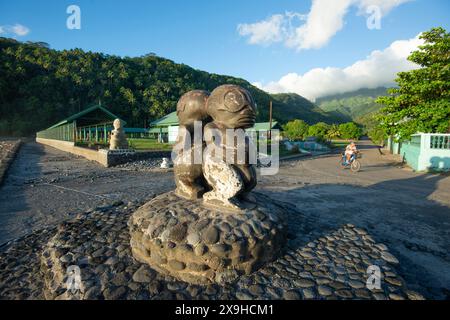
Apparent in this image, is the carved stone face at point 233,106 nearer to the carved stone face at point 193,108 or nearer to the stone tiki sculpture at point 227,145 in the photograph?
the stone tiki sculpture at point 227,145

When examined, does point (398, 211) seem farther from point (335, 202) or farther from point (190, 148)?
point (190, 148)

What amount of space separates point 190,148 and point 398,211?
5.65 meters

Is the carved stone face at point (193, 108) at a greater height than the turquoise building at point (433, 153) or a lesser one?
greater

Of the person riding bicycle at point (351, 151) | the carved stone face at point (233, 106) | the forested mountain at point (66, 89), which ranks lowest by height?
the person riding bicycle at point (351, 151)

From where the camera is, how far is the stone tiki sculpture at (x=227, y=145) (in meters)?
3.15

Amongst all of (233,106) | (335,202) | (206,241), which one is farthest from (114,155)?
(206,241)

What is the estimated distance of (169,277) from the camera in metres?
2.80

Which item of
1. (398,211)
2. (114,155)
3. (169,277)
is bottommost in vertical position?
(398,211)

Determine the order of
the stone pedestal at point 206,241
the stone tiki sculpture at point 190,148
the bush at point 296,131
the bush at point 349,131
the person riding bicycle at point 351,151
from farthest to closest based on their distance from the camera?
the bush at point 349,131 < the bush at point 296,131 < the person riding bicycle at point 351,151 < the stone tiki sculpture at point 190,148 < the stone pedestal at point 206,241

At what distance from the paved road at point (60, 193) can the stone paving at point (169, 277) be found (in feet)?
3.89

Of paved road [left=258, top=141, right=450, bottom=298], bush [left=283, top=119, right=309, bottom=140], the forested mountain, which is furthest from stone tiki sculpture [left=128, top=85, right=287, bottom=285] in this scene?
the forested mountain

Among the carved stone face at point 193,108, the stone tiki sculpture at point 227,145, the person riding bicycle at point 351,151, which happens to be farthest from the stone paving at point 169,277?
the person riding bicycle at point 351,151

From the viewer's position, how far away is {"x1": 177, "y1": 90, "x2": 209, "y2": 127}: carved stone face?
359cm
